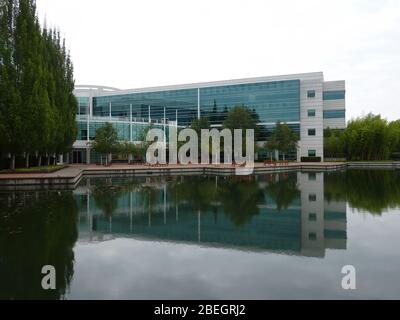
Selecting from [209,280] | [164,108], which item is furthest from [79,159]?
[209,280]

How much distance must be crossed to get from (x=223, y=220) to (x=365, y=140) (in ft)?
172

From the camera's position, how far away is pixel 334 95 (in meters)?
59.9

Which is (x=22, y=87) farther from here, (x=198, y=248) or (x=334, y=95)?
(x=334, y=95)

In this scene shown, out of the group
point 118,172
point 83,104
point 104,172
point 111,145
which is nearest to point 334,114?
point 111,145

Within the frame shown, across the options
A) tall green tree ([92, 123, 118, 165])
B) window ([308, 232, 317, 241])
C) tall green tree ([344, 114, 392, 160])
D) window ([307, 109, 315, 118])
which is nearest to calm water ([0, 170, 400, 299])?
window ([308, 232, 317, 241])

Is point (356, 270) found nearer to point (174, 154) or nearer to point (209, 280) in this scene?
point (209, 280)

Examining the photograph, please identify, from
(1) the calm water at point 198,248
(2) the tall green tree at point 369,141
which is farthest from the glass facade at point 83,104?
(1) the calm water at point 198,248

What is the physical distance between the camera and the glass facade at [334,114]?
60.9 metres

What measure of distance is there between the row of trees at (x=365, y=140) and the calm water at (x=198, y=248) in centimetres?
4585

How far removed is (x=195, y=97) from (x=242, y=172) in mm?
31908

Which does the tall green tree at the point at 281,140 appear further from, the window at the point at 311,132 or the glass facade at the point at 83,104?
the glass facade at the point at 83,104

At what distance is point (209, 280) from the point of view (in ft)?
20.9

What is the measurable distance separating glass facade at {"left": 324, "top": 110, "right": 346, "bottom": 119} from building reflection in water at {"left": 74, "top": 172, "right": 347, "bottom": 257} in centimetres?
4686
